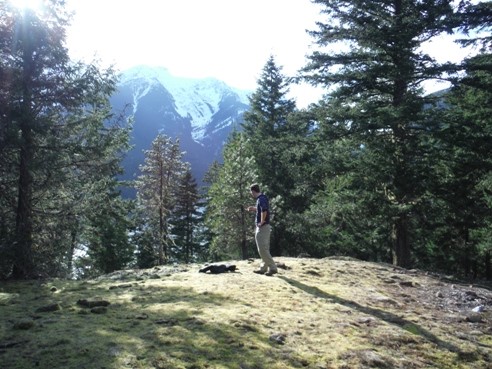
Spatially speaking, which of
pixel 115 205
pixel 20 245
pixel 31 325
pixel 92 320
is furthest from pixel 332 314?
pixel 115 205

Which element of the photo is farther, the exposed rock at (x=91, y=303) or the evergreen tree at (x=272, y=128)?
the evergreen tree at (x=272, y=128)

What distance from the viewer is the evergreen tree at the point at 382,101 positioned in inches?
598

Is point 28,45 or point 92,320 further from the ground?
point 28,45

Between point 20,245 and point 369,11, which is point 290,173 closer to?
point 369,11

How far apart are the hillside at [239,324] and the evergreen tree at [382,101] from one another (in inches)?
243

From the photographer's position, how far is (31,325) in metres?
5.76

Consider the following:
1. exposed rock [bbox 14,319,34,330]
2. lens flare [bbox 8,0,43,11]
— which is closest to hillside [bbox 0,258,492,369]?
exposed rock [bbox 14,319,34,330]

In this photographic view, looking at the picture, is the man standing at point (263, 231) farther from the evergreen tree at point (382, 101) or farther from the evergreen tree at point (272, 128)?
the evergreen tree at point (272, 128)

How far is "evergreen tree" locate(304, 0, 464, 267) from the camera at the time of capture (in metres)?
15.2

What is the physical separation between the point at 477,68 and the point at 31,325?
1600 centimetres

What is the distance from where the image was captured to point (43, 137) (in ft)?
38.2

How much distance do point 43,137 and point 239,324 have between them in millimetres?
8590

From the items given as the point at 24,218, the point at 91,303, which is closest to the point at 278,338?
the point at 91,303

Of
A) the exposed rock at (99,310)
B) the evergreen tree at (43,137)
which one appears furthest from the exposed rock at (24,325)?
the evergreen tree at (43,137)
